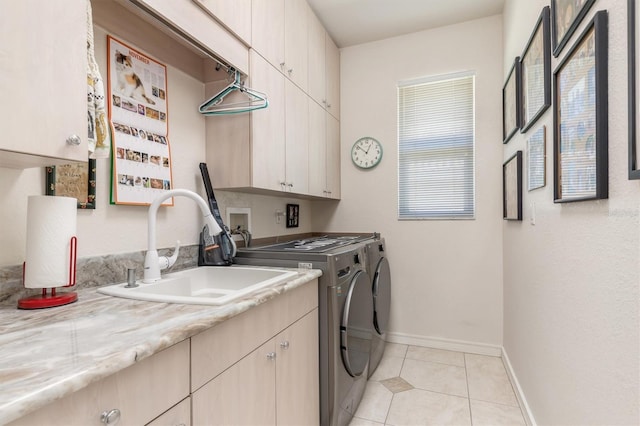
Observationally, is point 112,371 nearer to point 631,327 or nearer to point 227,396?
point 227,396

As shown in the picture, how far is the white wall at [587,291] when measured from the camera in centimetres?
84

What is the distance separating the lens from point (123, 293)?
1110mm

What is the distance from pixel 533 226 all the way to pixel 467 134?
136cm

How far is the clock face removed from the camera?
10.2ft

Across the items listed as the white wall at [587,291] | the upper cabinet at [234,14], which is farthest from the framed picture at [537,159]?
the upper cabinet at [234,14]

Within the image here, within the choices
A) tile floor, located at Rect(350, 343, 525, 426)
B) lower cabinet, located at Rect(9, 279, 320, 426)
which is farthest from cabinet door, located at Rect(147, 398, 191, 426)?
tile floor, located at Rect(350, 343, 525, 426)

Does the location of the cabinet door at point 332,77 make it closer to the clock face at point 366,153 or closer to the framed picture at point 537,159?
the clock face at point 366,153

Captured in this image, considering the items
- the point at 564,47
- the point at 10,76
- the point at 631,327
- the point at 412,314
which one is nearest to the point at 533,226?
the point at 564,47

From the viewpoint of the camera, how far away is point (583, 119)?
107 cm

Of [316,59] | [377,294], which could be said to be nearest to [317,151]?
[316,59]

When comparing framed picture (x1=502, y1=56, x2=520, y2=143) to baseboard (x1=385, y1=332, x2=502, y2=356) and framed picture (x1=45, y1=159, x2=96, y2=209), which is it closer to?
baseboard (x1=385, y1=332, x2=502, y2=356)

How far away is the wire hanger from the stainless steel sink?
2.82ft

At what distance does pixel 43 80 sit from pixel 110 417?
80cm

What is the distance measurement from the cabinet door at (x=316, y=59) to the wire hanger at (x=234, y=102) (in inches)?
33.8
